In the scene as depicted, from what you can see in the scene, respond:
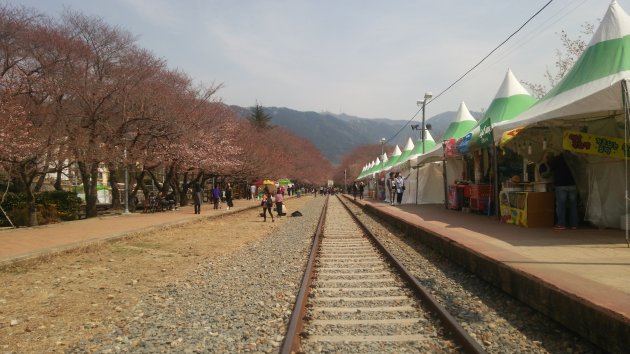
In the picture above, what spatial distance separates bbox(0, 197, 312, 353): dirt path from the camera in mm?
5645

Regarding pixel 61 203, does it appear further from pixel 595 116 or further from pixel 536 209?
pixel 595 116

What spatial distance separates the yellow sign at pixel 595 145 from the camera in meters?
10.0

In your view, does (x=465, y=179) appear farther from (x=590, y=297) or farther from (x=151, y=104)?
(x=590, y=297)

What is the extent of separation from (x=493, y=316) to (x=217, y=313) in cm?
332

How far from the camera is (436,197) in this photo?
28.0 metres

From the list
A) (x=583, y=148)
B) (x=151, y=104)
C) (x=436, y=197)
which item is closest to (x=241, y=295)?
(x=583, y=148)

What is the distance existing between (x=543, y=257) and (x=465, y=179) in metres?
14.0

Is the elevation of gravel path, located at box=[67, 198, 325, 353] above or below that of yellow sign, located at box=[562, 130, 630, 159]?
below

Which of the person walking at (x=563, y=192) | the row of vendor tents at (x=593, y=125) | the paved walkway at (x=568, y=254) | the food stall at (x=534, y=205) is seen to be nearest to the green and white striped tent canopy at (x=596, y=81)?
the row of vendor tents at (x=593, y=125)

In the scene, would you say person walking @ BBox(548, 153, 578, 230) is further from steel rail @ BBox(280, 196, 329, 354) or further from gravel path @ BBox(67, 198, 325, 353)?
steel rail @ BBox(280, 196, 329, 354)

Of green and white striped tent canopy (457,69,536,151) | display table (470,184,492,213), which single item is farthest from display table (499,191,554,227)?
display table (470,184,492,213)

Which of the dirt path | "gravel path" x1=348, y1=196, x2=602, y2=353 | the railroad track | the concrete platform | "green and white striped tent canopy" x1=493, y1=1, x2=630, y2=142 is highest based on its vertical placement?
"green and white striped tent canopy" x1=493, y1=1, x2=630, y2=142

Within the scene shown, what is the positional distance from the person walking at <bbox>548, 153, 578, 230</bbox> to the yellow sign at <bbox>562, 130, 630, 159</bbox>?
97cm

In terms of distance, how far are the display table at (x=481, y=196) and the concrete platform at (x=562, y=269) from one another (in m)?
4.84
